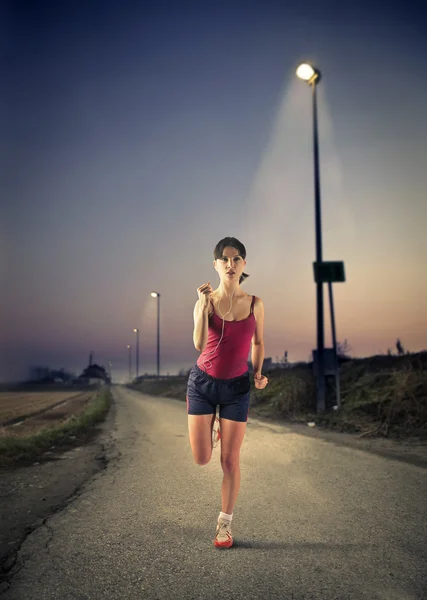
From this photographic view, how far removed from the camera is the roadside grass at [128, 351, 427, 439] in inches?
349

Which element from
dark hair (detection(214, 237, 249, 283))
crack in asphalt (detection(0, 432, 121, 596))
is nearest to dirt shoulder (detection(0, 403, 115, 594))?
A: crack in asphalt (detection(0, 432, 121, 596))

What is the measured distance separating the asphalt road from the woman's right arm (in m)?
1.45

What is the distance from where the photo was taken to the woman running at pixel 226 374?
2973 mm

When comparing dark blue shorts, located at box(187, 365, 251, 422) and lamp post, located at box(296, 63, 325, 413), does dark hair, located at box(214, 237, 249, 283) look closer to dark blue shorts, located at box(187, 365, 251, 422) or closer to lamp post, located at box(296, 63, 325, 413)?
dark blue shorts, located at box(187, 365, 251, 422)

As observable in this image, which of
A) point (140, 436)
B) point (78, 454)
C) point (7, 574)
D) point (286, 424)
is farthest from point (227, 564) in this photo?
point (286, 424)

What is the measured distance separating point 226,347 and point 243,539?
4.91ft

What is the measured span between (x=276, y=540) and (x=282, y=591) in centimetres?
79

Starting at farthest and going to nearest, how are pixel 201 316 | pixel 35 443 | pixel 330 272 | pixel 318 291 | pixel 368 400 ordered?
pixel 318 291 → pixel 330 272 → pixel 368 400 → pixel 35 443 → pixel 201 316

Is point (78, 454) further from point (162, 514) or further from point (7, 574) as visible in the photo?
point (7, 574)

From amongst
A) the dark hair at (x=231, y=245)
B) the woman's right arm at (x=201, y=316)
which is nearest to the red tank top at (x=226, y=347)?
the woman's right arm at (x=201, y=316)

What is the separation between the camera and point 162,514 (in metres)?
3.85

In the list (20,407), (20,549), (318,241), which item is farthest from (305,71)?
(20,407)

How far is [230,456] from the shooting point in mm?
3039

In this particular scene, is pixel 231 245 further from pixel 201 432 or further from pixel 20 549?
pixel 20 549
